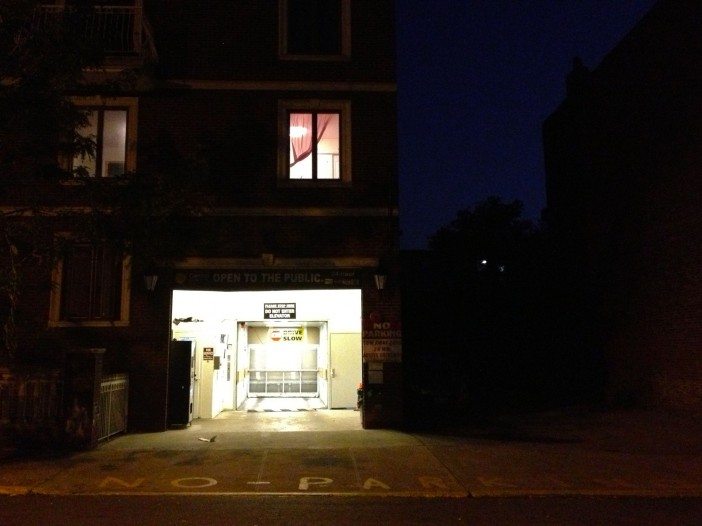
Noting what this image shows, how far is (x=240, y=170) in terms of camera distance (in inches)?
557

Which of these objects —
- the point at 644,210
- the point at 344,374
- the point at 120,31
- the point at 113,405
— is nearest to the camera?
the point at 113,405

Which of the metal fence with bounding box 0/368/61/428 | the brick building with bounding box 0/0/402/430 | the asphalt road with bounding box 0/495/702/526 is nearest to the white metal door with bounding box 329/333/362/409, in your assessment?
the brick building with bounding box 0/0/402/430

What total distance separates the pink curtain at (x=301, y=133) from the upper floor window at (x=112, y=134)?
132 inches

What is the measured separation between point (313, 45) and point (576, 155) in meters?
9.48

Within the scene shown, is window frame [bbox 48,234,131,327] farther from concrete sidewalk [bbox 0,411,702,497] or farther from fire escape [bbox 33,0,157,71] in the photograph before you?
fire escape [bbox 33,0,157,71]

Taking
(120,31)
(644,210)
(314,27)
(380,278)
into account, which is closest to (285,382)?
(380,278)

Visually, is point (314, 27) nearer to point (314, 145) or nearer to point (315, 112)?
point (315, 112)

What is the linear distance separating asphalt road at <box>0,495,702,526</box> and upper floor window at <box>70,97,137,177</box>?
772 cm

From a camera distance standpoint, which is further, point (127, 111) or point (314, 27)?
point (314, 27)

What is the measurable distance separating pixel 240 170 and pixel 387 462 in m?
7.06

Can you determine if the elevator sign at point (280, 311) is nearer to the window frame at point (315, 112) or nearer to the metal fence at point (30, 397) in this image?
the window frame at point (315, 112)

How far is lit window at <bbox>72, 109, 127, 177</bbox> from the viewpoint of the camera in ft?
46.3

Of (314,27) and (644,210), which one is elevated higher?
(314,27)

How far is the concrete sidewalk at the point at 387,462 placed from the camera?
8641 mm
